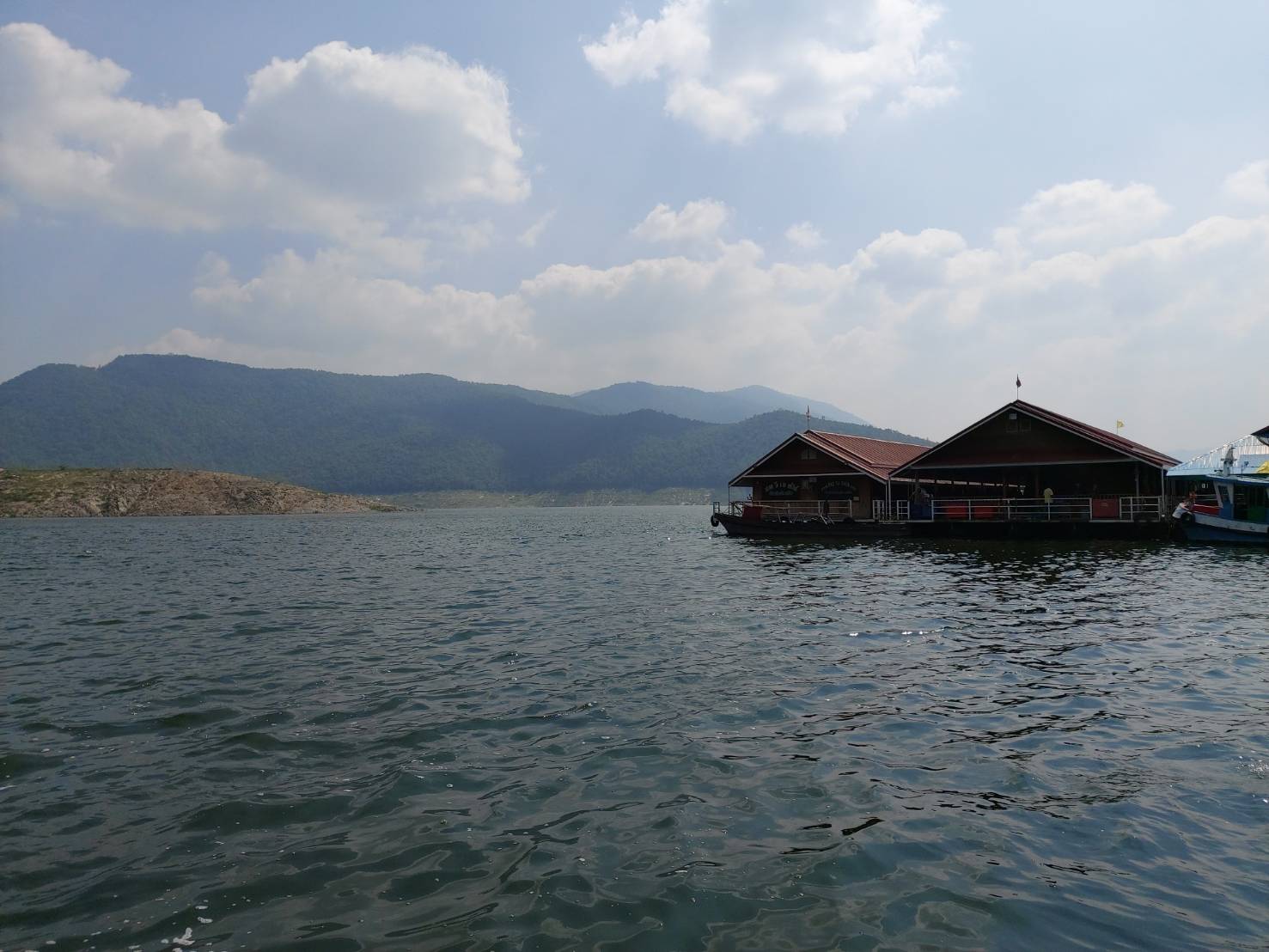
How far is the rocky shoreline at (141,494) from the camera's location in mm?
130250

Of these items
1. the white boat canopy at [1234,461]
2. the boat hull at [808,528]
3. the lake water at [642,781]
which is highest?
the white boat canopy at [1234,461]

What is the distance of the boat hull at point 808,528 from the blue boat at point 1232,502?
50.7 ft

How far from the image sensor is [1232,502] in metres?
40.6

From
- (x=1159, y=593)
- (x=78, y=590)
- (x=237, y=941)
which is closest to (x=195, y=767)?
(x=237, y=941)

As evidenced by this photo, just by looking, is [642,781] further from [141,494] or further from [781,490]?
[141,494]

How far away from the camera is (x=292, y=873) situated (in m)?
6.61

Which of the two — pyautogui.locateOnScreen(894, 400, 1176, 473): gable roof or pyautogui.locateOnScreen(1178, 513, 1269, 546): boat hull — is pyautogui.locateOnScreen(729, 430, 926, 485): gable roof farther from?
pyautogui.locateOnScreen(1178, 513, 1269, 546): boat hull

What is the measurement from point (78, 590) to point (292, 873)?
27.5 m

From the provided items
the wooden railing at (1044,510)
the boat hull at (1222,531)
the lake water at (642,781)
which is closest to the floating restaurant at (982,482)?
the wooden railing at (1044,510)

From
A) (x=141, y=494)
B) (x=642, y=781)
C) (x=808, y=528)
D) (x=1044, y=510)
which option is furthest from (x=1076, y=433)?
(x=141, y=494)

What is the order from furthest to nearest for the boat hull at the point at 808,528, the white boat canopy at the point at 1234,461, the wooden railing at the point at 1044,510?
the boat hull at the point at 808,528, the wooden railing at the point at 1044,510, the white boat canopy at the point at 1234,461

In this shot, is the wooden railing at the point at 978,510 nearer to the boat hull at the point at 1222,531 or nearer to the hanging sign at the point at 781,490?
the hanging sign at the point at 781,490

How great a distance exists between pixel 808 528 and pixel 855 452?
8870 mm

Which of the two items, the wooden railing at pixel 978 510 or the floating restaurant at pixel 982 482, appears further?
the floating restaurant at pixel 982 482
